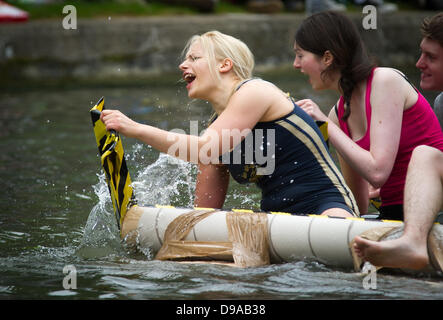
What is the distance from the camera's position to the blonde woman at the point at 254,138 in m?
3.59

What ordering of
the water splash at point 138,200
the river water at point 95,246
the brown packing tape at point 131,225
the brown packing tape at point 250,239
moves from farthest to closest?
the water splash at point 138,200 < the brown packing tape at point 131,225 < the brown packing tape at point 250,239 < the river water at point 95,246

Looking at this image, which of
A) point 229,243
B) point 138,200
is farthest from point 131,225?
point 138,200

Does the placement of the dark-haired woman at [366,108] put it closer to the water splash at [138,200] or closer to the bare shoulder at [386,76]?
the bare shoulder at [386,76]

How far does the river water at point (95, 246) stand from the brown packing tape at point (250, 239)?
0.06 meters

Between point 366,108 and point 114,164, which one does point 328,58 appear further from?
point 114,164

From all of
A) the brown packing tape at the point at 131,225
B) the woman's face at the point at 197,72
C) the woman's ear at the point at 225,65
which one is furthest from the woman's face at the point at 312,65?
the brown packing tape at the point at 131,225

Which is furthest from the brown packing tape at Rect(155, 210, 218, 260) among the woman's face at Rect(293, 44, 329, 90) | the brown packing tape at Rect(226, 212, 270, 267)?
the woman's face at Rect(293, 44, 329, 90)

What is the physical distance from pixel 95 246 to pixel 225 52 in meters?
1.37

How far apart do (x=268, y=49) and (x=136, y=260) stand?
10.5 m

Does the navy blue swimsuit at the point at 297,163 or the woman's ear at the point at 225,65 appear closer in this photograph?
the navy blue swimsuit at the point at 297,163

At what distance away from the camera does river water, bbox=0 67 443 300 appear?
327 centimetres

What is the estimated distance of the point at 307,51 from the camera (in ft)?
12.5
